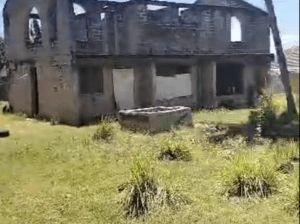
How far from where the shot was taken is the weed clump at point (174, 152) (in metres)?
7.57

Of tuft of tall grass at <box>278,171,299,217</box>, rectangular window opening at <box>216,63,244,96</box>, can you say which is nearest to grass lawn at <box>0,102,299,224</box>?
tuft of tall grass at <box>278,171,299,217</box>

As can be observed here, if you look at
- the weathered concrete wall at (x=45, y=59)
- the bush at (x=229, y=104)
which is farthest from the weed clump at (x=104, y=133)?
the bush at (x=229, y=104)

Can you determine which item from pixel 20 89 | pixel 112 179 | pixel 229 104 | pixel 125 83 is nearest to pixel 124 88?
pixel 125 83

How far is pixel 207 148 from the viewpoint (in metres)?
8.42

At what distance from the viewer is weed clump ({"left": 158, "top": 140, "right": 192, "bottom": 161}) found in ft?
24.8

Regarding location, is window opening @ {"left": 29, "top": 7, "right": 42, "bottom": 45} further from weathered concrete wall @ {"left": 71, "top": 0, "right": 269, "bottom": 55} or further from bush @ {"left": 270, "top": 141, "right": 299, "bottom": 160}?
bush @ {"left": 270, "top": 141, "right": 299, "bottom": 160}

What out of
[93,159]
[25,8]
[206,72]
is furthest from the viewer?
[206,72]

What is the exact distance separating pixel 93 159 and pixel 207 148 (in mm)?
2524

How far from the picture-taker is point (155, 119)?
1062 cm

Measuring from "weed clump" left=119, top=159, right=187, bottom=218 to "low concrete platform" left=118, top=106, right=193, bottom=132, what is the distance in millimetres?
5119

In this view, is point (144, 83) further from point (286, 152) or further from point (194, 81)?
point (286, 152)

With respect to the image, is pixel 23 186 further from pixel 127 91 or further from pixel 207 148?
pixel 127 91

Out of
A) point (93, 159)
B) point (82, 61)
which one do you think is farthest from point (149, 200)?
point (82, 61)

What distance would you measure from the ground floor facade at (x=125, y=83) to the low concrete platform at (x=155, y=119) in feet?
8.64
